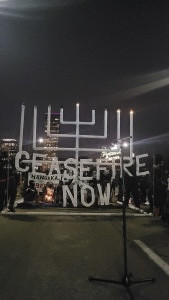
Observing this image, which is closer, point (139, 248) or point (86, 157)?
point (139, 248)

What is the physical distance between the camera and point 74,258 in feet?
21.4

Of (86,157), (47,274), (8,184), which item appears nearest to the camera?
(47,274)

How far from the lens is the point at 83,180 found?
555 inches

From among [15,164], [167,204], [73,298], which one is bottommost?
[73,298]

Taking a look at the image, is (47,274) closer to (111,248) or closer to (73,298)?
(73,298)

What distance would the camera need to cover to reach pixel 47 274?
5.56 m

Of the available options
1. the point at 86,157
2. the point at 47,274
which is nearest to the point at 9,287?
the point at 47,274

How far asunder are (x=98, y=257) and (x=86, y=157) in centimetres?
776

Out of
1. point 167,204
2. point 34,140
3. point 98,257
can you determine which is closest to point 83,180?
point 34,140

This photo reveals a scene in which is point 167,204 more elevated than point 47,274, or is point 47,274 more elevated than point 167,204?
point 167,204

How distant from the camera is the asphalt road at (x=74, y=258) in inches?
191

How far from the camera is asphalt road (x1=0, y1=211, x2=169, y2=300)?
4.84 m

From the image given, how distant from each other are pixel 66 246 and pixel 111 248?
2.59 feet

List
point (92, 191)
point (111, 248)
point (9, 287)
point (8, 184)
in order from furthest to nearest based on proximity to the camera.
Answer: point (92, 191) → point (8, 184) → point (111, 248) → point (9, 287)
